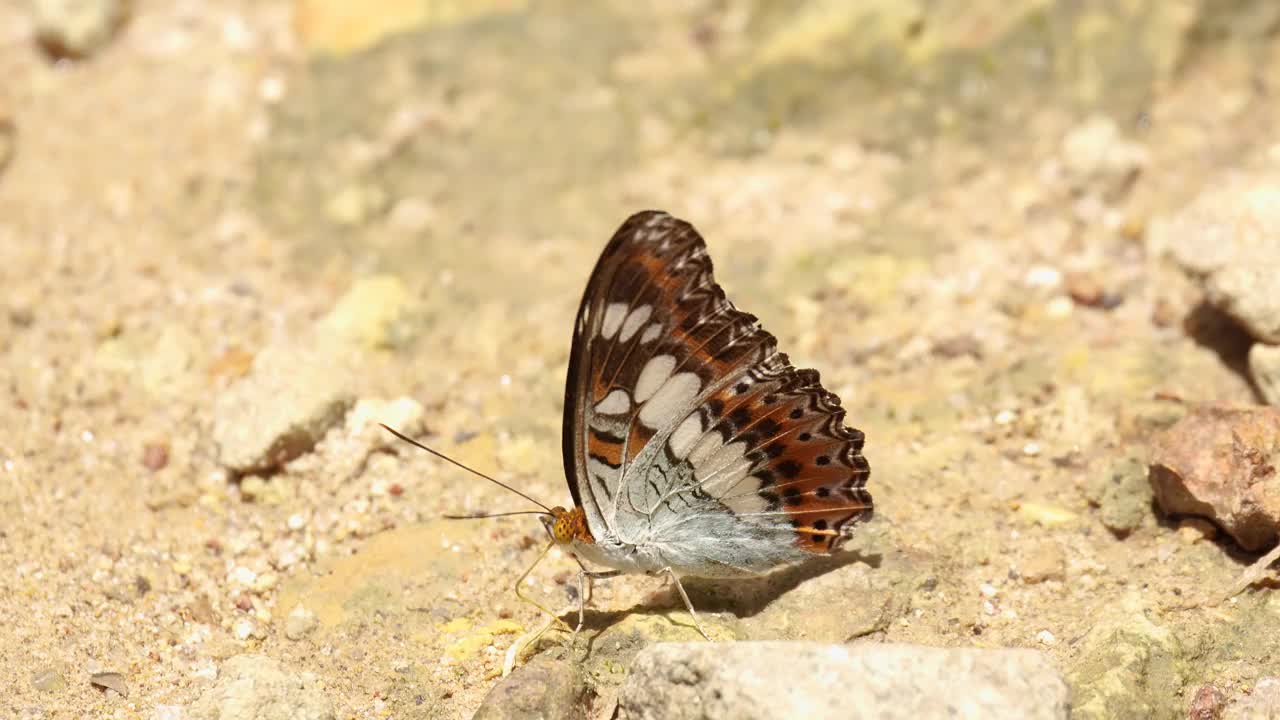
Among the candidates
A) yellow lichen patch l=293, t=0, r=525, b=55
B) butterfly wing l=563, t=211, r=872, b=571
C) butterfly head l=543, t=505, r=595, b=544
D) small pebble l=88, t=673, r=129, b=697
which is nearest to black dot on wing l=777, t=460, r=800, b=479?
butterfly wing l=563, t=211, r=872, b=571

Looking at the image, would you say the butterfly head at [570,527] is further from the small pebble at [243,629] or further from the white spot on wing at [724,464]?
the small pebble at [243,629]

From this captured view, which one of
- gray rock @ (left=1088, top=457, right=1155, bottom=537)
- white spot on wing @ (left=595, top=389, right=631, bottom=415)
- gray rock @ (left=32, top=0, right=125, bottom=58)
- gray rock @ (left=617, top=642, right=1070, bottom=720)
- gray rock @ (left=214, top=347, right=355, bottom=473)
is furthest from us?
gray rock @ (left=32, top=0, right=125, bottom=58)

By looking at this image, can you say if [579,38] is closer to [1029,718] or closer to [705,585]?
[705,585]

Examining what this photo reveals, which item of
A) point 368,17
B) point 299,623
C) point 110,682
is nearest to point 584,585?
point 299,623

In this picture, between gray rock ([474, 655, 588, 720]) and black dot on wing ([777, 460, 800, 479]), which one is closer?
gray rock ([474, 655, 588, 720])

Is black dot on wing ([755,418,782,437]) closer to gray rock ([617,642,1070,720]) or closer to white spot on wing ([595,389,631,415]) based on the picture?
white spot on wing ([595,389,631,415])

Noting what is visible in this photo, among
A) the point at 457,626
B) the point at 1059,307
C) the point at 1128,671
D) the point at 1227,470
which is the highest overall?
the point at 1059,307

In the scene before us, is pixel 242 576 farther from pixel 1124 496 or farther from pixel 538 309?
pixel 1124 496
